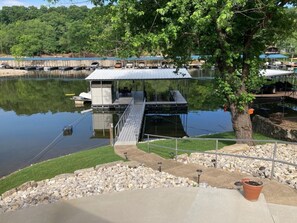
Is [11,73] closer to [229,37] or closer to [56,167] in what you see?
[56,167]

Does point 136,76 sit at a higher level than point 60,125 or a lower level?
higher

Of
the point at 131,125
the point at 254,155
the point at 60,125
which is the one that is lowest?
the point at 60,125

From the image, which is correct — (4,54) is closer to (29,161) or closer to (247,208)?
(29,161)

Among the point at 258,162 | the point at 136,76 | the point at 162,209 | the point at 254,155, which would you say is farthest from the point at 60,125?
the point at 162,209

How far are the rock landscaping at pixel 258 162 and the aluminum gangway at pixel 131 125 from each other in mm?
5149

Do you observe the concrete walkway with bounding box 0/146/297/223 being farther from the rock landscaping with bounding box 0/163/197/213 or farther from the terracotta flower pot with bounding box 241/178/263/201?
the rock landscaping with bounding box 0/163/197/213

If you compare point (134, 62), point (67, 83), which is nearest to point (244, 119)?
point (67, 83)

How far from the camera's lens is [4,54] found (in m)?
115

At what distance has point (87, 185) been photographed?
30.0ft

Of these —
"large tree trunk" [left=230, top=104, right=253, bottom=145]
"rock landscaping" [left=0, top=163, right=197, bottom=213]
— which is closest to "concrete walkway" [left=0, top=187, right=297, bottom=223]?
"rock landscaping" [left=0, top=163, right=197, bottom=213]

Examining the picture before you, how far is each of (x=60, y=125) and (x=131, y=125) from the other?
8723mm

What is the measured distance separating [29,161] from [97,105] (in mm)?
14324

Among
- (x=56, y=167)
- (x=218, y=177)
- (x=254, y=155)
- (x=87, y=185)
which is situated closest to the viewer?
(x=218, y=177)

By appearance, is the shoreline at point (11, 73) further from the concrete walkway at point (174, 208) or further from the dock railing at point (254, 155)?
the concrete walkway at point (174, 208)
